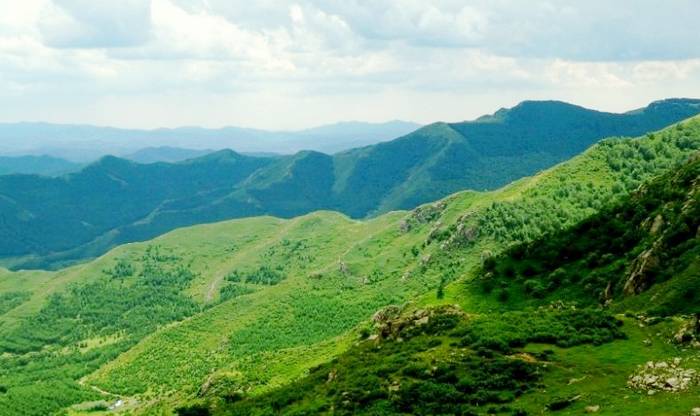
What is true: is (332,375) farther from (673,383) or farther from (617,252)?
(617,252)

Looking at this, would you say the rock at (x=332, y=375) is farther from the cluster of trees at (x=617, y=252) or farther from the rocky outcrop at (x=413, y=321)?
the cluster of trees at (x=617, y=252)

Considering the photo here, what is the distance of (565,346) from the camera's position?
182ft

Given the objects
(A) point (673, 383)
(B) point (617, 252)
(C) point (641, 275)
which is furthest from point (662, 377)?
(B) point (617, 252)

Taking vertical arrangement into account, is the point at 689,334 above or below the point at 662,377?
above

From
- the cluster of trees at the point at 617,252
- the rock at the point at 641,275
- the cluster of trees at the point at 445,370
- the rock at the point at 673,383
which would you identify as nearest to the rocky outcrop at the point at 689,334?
the cluster of trees at the point at 445,370

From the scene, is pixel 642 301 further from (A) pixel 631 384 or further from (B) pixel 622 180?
(B) pixel 622 180

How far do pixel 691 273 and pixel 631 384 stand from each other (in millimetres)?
24252

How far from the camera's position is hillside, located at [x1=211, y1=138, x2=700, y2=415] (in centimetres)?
4509

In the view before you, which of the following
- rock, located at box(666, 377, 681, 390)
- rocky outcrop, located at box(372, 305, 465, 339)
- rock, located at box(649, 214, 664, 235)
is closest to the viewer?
rock, located at box(666, 377, 681, 390)

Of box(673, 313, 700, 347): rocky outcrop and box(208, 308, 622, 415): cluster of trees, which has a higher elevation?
box(673, 313, 700, 347): rocky outcrop

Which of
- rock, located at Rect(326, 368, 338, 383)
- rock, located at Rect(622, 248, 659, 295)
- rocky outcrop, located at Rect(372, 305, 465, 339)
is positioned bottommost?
rock, located at Rect(326, 368, 338, 383)

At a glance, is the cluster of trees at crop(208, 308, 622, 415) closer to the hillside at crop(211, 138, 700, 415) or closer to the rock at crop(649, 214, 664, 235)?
the hillside at crop(211, 138, 700, 415)

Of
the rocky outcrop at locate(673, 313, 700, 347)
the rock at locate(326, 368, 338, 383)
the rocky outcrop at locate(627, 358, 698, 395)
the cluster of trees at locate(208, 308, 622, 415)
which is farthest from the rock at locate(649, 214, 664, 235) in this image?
the rocky outcrop at locate(627, 358, 698, 395)

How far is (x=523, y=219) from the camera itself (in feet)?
648
